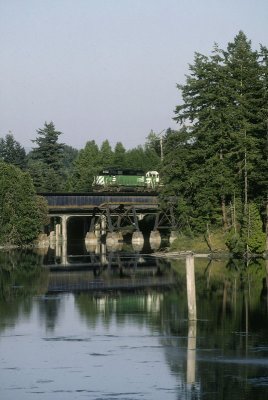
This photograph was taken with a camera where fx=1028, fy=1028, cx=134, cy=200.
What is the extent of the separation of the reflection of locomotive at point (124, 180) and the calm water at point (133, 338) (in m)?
68.0

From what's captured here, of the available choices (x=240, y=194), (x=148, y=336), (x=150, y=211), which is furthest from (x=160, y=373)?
(x=150, y=211)

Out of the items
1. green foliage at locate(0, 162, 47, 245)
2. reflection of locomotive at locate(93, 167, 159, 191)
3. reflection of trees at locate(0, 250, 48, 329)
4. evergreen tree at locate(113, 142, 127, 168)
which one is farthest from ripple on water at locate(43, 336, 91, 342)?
evergreen tree at locate(113, 142, 127, 168)

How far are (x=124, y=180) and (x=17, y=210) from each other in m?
31.6

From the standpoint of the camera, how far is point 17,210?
95562 mm

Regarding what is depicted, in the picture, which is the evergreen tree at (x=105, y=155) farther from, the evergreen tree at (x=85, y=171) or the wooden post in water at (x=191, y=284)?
the wooden post in water at (x=191, y=284)

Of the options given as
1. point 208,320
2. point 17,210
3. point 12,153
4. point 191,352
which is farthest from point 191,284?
point 12,153

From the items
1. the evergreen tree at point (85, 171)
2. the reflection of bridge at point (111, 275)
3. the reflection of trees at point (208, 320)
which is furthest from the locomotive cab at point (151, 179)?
the reflection of trees at point (208, 320)

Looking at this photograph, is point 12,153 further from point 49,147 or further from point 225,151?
point 225,151

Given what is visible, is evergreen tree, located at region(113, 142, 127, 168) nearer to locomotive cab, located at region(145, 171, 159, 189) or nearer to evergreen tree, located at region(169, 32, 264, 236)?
locomotive cab, located at region(145, 171, 159, 189)

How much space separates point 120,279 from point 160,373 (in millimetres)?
27676

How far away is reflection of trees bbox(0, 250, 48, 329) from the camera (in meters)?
39.2

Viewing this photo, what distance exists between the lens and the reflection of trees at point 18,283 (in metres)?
39.2

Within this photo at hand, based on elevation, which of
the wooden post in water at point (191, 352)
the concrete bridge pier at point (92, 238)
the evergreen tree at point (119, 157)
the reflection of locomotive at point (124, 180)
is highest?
the evergreen tree at point (119, 157)

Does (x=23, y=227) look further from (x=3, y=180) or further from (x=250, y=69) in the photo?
(x=250, y=69)
